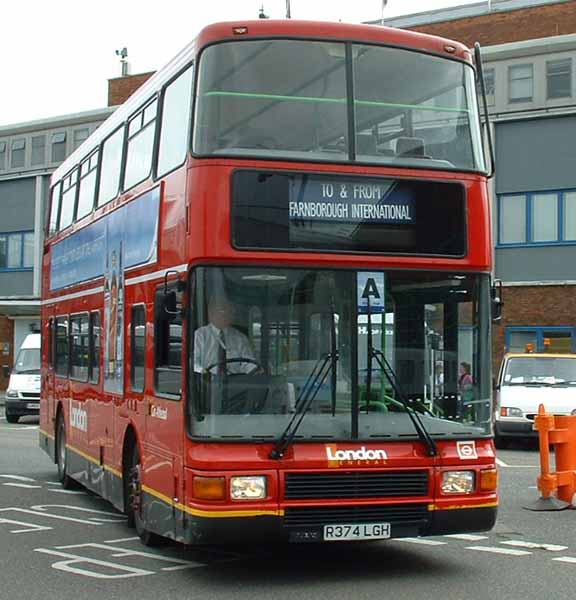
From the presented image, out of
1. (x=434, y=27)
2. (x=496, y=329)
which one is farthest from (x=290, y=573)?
(x=434, y=27)

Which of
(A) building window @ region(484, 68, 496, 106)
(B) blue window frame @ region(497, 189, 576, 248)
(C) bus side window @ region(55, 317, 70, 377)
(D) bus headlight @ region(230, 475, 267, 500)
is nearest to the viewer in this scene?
(D) bus headlight @ region(230, 475, 267, 500)

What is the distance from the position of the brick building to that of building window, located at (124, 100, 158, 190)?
22.2 metres

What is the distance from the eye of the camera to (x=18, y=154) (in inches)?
1901

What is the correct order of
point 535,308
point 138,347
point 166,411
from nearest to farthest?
1. point 166,411
2. point 138,347
3. point 535,308

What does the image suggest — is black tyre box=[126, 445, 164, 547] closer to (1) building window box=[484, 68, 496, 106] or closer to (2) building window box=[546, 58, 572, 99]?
(2) building window box=[546, 58, 572, 99]

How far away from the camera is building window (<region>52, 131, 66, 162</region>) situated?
1825 inches

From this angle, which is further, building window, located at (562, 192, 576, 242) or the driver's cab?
building window, located at (562, 192, 576, 242)

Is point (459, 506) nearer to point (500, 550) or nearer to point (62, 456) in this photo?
point (500, 550)

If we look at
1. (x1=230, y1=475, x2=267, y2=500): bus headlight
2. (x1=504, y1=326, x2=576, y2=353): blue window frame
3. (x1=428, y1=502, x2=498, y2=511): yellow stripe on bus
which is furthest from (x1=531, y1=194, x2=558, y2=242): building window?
(x1=230, y1=475, x2=267, y2=500): bus headlight

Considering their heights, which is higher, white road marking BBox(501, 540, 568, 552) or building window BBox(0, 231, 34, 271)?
building window BBox(0, 231, 34, 271)

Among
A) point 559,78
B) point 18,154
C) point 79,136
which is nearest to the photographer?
point 559,78

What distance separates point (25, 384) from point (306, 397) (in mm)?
21932

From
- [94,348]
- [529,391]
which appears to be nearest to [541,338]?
[529,391]

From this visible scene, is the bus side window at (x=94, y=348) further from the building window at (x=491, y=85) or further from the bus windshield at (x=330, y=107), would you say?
the building window at (x=491, y=85)
